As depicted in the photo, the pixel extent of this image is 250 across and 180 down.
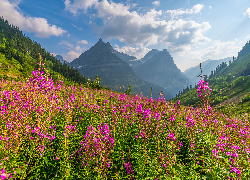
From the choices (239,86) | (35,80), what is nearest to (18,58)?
(35,80)

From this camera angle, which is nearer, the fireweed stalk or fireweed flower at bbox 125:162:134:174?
the fireweed stalk

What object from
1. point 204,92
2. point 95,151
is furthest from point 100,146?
point 204,92

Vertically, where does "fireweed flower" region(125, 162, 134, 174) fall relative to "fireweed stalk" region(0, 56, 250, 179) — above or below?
below

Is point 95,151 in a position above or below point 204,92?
below

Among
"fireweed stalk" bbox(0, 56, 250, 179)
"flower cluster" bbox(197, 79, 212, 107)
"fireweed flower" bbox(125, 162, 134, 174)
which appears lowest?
"fireweed flower" bbox(125, 162, 134, 174)

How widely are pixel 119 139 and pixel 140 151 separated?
3.80ft

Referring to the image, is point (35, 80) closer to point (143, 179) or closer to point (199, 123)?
point (143, 179)

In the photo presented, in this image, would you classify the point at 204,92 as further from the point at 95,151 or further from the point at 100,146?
the point at 95,151

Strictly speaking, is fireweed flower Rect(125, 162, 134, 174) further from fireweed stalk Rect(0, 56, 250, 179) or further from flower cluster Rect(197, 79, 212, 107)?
flower cluster Rect(197, 79, 212, 107)

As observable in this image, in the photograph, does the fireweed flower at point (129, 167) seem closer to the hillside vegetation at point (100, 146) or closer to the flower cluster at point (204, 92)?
the hillside vegetation at point (100, 146)

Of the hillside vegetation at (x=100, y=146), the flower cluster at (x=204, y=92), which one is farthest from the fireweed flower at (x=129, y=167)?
the flower cluster at (x=204, y=92)

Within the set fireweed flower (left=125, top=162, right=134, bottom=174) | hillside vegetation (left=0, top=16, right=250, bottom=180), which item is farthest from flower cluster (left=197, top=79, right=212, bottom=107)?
fireweed flower (left=125, top=162, right=134, bottom=174)

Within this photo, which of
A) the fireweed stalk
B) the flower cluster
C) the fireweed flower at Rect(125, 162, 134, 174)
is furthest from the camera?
the flower cluster

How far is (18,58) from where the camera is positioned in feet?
436
